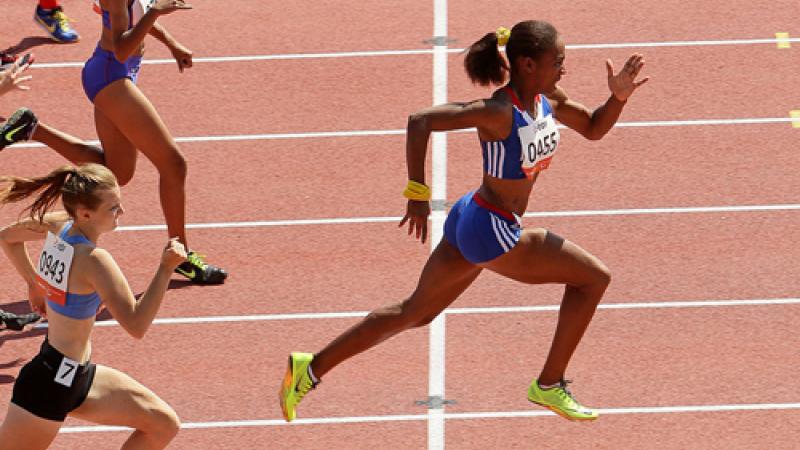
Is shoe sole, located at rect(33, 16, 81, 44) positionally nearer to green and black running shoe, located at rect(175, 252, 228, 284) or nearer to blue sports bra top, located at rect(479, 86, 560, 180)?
green and black running shoe, located at rect(175, 252, 228, 284)

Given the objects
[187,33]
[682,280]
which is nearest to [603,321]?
[682,280]

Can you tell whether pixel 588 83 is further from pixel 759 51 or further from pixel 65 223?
pixel 65 223

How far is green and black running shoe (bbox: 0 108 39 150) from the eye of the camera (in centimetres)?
909

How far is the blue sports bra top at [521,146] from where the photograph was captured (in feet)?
23.4

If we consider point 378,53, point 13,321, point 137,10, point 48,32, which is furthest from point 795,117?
point 48,32

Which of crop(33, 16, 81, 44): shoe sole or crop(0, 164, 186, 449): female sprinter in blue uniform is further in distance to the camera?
crop(33, 16, 81, 44): shoe sole

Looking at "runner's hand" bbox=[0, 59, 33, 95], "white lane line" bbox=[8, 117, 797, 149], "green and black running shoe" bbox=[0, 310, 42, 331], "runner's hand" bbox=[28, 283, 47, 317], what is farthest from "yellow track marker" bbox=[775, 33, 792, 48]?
"runner's hand" bbox=[0, 59, 33, 95]

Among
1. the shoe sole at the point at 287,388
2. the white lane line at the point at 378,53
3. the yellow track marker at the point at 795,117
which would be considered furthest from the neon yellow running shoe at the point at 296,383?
the white lane line at the point at 378,53

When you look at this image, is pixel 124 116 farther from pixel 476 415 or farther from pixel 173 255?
pixel 173 255

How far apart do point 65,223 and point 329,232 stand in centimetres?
374

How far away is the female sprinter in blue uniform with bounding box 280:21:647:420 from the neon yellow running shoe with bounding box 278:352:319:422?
149 millimetres

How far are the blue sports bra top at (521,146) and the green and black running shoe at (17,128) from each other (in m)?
3.20

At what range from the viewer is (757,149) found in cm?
1143

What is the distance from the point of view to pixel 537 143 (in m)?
7.19
